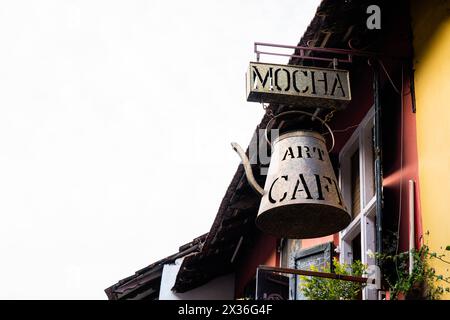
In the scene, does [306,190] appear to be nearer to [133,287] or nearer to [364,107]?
[364,107]

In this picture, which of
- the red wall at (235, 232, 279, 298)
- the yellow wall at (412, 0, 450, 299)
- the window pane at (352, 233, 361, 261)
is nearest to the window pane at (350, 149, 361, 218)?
the window pane at (352, 233, 361, 261)

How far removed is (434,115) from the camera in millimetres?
4863

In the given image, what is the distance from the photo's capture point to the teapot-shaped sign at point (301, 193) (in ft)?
15.6

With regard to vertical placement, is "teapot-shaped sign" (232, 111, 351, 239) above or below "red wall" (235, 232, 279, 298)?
below

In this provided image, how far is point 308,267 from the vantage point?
6.40 m

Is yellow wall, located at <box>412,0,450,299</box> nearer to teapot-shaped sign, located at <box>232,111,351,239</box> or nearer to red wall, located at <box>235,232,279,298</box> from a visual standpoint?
teapot-shaped sign, located at <box>232,111,351,239</box>

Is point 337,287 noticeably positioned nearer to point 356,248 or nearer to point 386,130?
point 386,130

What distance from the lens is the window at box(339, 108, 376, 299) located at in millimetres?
5688

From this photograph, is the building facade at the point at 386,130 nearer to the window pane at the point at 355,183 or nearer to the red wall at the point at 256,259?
the window pane at the point at 355,183

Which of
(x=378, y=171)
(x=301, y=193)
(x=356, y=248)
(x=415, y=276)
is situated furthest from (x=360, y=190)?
(x=415, y=276)

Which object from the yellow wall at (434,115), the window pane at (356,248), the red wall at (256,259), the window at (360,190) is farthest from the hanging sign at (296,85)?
the red wall at (256,259)

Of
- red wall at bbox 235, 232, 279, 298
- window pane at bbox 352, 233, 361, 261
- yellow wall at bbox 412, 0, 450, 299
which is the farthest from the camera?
red wall at bbox 235, 232, 279, 298

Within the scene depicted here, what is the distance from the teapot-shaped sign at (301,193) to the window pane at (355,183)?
1232 mm

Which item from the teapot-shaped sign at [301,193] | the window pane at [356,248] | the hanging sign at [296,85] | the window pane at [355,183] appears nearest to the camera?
the teapot-shaped sign at [301,193]
